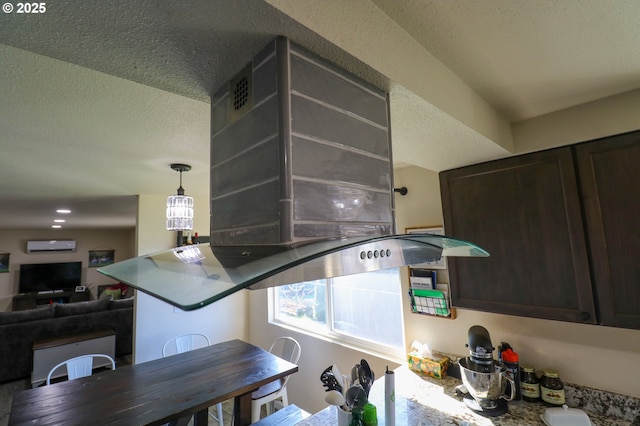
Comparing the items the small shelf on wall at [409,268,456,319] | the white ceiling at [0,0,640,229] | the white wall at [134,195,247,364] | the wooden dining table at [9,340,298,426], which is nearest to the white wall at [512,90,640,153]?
the white ceiling at [0,0,640,229]

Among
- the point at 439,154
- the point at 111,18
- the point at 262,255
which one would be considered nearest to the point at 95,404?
the point at 262,255

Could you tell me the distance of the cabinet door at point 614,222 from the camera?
3.51 feet

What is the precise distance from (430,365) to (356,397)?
2.33 ft

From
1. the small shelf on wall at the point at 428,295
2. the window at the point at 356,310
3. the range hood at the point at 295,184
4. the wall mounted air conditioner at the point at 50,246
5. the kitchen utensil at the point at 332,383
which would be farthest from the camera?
the wall mounted air conditioner at the point at 50,246

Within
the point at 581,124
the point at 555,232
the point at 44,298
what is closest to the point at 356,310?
the point at 555,232

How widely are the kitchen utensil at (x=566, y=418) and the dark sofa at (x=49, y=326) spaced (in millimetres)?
5138

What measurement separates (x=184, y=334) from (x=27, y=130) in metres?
2.53

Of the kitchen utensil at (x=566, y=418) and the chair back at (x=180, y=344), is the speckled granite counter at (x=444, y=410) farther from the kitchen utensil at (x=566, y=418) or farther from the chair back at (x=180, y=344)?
the chair back at (x=180, y=344)

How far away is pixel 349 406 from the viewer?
1.28 metres

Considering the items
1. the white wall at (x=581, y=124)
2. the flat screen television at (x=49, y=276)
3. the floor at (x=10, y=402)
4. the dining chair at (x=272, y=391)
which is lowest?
the floor at (x=10, y=402)

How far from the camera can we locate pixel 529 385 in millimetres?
1454

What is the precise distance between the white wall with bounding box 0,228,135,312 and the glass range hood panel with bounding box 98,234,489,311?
266 inches

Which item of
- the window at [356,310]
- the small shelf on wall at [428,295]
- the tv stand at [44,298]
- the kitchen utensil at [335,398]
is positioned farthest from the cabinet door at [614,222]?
the tv stand at [44,298]

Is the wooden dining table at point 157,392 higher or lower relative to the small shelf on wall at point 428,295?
lower
